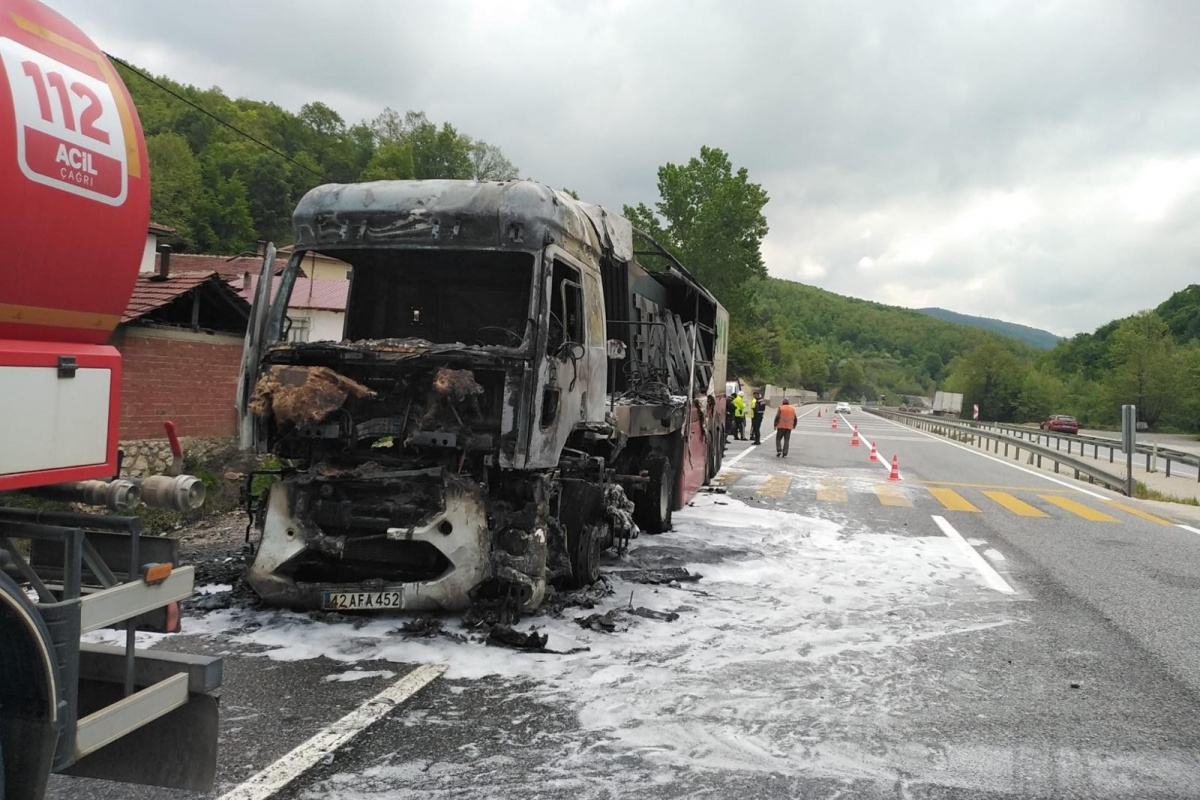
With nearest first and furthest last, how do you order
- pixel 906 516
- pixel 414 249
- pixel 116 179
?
pixel 116 179 → pixel 414 249 → pixel 906 516

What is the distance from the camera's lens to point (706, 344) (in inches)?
513

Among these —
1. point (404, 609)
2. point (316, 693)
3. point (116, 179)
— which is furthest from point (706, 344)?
point (116, 179)

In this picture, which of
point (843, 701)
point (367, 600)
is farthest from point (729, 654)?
point (367, 600)

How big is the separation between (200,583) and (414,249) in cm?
293

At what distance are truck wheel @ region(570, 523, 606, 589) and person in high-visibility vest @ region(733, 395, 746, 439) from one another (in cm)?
2024

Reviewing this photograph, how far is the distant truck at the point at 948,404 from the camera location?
3083 inches

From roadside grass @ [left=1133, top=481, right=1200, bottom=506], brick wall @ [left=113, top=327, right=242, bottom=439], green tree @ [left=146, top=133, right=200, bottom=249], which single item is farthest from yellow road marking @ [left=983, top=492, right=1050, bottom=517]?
green tree @ [left=146, top=133, right=200, bottom=249]

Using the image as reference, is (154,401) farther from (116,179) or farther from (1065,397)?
(1065,397)

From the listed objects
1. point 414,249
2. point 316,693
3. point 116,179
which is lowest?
point 316,693

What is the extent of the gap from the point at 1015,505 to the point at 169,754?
14.2 m

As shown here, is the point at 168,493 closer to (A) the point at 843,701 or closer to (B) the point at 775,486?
(A) the point at 843,701

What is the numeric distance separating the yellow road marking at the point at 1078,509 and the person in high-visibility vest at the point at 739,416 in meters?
11.4

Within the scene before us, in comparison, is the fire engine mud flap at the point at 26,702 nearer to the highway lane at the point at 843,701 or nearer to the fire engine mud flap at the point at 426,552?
the highway lane at the point at 843,701

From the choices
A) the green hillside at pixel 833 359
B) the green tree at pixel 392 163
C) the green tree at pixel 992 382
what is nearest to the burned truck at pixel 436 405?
the green tree at pixel 392 163
